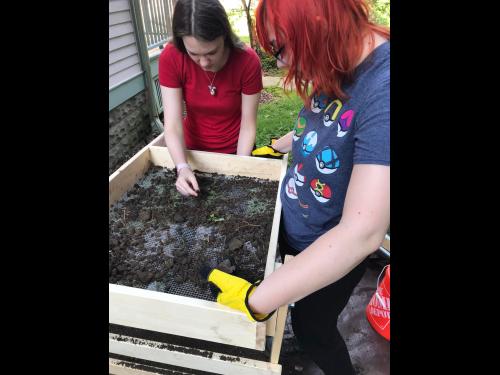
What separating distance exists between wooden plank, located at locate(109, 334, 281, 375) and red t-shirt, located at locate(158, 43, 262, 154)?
1.26 metres

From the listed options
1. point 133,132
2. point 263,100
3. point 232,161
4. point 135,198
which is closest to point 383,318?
point 232,161

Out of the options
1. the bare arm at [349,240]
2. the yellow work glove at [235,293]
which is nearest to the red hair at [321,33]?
the bare arm at [349,240]

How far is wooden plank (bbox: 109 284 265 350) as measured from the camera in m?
1.10

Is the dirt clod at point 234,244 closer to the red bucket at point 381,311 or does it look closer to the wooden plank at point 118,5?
the red bucket at point 381,311

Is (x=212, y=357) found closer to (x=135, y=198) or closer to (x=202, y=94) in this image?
(x=135, y=198)

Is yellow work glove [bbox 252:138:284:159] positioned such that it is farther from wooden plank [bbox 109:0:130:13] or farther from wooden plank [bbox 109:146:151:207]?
wooden plank [bbox 109:0:130:13]

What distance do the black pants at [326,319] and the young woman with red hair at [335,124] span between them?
0.34m

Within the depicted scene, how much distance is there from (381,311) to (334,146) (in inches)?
64.9

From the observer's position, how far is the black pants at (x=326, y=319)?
1.22m

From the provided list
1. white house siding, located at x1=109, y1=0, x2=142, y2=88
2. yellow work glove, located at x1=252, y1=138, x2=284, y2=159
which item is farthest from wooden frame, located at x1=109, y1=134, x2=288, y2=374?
white house siding, located at x1=109, y1=0, x2=142, y2=88
